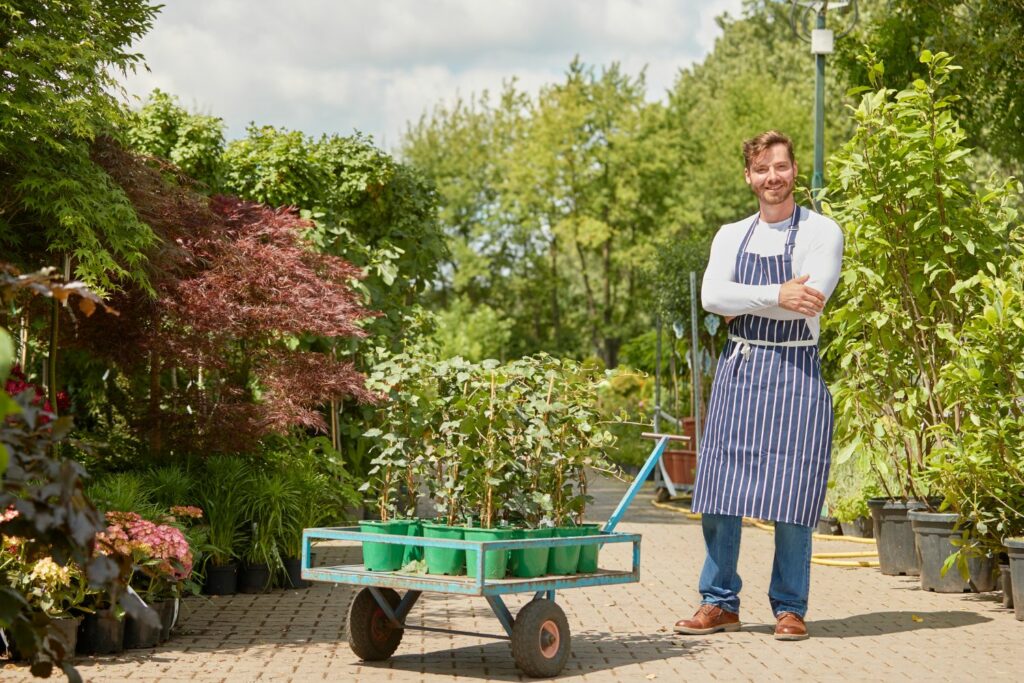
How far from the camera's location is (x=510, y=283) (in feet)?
121

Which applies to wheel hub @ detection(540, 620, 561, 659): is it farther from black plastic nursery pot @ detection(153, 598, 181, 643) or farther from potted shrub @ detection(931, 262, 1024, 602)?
potted shrub @ detection(931, 262, 1024, 602)

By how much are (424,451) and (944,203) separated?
13.2 feet

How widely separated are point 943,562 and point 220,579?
4.38m

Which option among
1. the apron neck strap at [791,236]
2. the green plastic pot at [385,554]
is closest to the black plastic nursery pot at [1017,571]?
the apron neck strap at [791,236]

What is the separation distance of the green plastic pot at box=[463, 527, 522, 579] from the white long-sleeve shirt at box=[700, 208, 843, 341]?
64.4 inches

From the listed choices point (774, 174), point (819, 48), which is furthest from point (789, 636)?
point (819, 48)

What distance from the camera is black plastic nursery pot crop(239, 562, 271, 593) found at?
8.20 m

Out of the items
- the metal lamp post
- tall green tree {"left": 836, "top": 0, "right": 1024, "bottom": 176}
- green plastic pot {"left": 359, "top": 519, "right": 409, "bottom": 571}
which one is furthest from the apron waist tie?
the metal lamp post

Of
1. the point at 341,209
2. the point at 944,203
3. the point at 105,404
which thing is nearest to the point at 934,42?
the point at 944,203

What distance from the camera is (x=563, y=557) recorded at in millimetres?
5691

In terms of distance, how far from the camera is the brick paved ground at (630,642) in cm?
568

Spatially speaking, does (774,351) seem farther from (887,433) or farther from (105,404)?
(105,404)

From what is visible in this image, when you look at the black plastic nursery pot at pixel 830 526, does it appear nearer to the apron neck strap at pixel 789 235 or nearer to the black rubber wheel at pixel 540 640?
the apron neck strap at pixel 789 235

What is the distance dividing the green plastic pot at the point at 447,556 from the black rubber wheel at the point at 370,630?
1.45 feet
